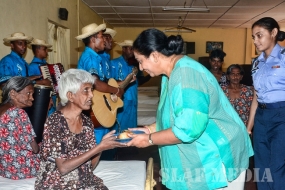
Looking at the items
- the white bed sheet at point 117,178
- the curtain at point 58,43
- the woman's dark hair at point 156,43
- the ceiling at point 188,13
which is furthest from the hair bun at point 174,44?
the ceiling at point 188,13

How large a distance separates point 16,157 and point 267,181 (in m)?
2.21

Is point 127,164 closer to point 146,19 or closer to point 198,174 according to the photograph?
point 198,174

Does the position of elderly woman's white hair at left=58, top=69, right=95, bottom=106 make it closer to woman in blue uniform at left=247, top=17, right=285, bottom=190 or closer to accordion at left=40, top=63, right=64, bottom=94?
woman in blue uniform at left=247, top=17, right=285, bottom=190

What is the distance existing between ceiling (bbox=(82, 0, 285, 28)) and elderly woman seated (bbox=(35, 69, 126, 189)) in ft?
17.7

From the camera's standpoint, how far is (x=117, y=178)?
2506 mm

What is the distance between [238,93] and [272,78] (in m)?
1.20

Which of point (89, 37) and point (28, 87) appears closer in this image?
point (28, 87)

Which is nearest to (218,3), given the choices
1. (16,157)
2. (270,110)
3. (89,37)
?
(89,37)

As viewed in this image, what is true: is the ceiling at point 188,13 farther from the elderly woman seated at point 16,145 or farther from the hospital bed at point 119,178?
the elderly woman seated at point 16,145

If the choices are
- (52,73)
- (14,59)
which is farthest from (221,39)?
(14,59)

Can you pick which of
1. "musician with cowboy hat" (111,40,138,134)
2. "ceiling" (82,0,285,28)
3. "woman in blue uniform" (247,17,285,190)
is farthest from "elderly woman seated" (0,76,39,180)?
"ceiling" (82,0,285,28)

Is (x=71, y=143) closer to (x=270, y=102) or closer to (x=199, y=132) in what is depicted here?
(x=199, y=132)

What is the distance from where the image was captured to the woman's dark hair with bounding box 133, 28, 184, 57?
64.3 inches

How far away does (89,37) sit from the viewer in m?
3.69
